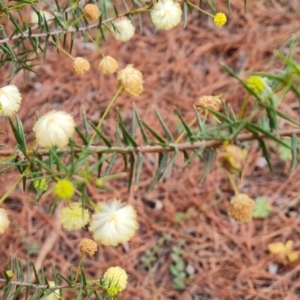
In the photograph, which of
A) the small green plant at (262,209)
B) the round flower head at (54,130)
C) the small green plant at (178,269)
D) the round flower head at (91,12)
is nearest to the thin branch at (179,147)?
the round flower head at (54,130)

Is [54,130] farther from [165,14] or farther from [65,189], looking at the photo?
[165,14]

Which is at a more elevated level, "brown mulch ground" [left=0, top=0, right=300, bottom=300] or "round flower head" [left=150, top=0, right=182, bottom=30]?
"round flower head" [left=150, top=0, right=182, bottom=30]

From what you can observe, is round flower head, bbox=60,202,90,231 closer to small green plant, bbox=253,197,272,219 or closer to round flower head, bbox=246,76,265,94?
round flower head, bbox=246,76,265,94

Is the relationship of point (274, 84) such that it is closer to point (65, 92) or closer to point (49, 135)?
point (49, 135)

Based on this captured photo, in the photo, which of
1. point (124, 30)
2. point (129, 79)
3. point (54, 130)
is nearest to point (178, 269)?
point (124, 30)

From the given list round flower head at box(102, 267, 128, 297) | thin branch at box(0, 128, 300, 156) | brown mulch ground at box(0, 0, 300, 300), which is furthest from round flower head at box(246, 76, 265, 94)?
brown mulch ground at box(0, 0, 300, 300)

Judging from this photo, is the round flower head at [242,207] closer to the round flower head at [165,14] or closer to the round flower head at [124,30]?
the round flower head at [165,14]

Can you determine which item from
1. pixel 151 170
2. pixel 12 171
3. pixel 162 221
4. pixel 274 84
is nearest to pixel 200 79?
pixel 151 170
